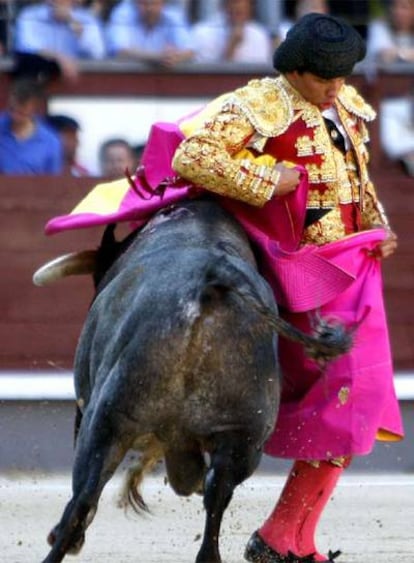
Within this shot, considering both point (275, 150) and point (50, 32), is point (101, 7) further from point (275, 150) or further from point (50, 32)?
point (275, 150)

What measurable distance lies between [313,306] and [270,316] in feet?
1.85

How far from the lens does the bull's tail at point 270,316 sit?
12.3ft

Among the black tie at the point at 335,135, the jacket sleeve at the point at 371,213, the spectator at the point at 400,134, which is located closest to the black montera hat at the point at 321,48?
the black tie at the point at 335,135

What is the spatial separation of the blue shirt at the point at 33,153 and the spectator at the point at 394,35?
1283 mm

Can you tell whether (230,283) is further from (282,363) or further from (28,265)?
(28,265)

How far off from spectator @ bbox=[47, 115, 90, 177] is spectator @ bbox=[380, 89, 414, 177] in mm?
1158

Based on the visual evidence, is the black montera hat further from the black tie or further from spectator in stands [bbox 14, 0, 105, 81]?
spectator in stands [bbox 14, 0, 105, 81]

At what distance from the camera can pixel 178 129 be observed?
4.60m

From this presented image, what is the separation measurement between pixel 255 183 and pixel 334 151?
0.33 metres

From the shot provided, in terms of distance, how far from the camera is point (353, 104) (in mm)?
4586

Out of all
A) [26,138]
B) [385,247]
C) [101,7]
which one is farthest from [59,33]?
[385,247]

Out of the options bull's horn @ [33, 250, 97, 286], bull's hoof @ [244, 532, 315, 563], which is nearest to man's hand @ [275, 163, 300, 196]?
bull's horn @ [33, 250, 97, 286]

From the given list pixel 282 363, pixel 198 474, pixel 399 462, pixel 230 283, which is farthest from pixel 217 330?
pixel 399 462

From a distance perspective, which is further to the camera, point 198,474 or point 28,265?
point 28,265
